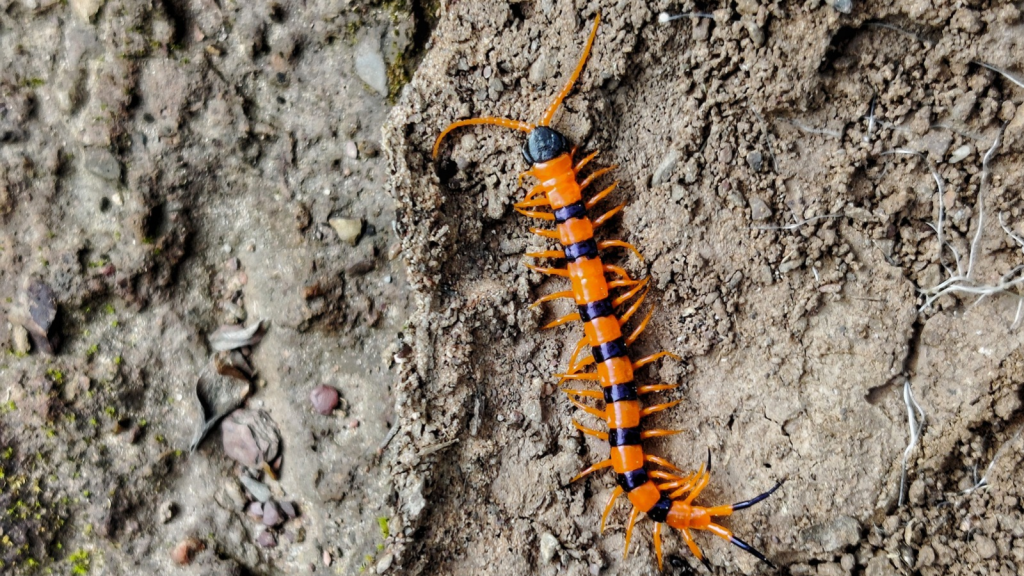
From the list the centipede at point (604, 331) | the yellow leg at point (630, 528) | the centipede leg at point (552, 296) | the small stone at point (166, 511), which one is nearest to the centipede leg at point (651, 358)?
the centipede at point (604, 331)

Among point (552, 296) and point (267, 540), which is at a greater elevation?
point (552, 296)

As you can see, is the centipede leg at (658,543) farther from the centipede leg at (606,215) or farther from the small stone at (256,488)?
the small stone at (256,488)

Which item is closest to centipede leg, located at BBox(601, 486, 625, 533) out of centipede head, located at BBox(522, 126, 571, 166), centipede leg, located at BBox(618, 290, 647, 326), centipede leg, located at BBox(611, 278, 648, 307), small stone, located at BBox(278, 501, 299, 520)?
centipede leg, located at BBox(618, 290, 647, 326)

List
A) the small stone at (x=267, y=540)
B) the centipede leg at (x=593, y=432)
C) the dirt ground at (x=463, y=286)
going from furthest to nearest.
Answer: the small stone at (x=267, y=540) < the centipede leg at (x=593, y=432) < the dirt ground at (x=463, y=286)

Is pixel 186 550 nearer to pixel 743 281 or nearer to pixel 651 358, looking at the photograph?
pixel 651 358

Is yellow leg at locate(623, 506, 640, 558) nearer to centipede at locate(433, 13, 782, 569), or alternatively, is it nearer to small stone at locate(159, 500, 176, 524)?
centipede at locate(433, 13, 782, 569)

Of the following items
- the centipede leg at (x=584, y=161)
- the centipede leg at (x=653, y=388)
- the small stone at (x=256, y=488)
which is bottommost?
the centipede leg at (x=653, y=388)

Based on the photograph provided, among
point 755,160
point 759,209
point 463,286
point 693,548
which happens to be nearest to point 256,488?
point 463,286
